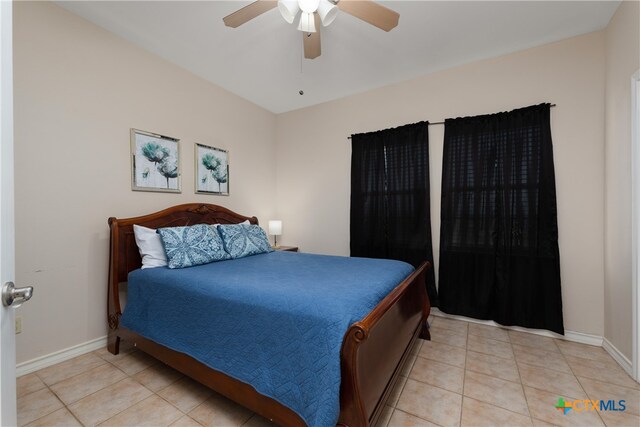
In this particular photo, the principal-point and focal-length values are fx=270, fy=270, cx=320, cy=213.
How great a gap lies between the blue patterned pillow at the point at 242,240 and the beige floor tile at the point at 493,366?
2230 mm

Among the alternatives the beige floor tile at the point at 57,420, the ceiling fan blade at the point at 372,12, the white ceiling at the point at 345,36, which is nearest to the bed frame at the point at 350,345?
the beige floor tile at the point at 57,420

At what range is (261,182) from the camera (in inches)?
163

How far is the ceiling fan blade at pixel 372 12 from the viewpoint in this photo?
166 centimetres

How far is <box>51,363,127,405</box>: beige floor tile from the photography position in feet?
5.86

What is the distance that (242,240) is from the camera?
2920mm

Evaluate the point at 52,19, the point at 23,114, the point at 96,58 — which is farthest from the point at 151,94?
the point at 23,114

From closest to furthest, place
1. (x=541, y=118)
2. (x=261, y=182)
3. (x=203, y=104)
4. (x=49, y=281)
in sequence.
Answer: (x=49, y=281) < (x=541, y=118) < (x=203, y=104) < (x=261, y=182)

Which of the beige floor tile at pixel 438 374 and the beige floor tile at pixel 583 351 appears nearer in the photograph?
the beige floor tile at pixel 438 374

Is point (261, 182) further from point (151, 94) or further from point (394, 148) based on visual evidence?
point (394, 148)

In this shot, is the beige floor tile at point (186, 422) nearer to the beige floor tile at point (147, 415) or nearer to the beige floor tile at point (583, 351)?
the beige floor tile at point (147, 415)

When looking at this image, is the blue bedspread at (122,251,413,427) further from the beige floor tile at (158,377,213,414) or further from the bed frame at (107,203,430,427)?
the beige floor tile at (158,377,213,414)

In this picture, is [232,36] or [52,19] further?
[232,36]

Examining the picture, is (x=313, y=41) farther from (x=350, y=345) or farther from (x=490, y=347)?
(x=490, y=347)

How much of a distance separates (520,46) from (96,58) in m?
3.95
